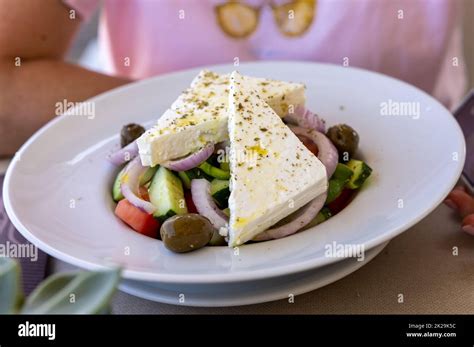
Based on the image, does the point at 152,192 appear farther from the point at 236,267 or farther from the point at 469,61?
the point at 469,61

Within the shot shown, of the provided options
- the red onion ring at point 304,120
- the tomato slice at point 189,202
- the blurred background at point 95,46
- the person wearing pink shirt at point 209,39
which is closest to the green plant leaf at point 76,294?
the tomato slice at point 189,202

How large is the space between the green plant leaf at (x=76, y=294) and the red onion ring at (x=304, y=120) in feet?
2.59

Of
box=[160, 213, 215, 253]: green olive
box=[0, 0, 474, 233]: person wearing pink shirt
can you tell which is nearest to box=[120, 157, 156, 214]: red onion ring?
box=[160, 213, 215, 253]: green olive

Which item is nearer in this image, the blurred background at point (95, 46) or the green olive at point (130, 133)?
the green olive at point (130, 133)

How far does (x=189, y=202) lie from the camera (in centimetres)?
111

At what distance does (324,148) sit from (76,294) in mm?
753

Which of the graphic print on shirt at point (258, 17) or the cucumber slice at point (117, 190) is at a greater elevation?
the graphic print on shirt at point (258, 17)

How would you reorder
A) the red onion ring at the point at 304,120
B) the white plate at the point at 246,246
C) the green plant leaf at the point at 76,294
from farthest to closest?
the red onion ring at the point at 304,120, the white plate at the point at 246,246, the green plant leaf at the point at 76,294

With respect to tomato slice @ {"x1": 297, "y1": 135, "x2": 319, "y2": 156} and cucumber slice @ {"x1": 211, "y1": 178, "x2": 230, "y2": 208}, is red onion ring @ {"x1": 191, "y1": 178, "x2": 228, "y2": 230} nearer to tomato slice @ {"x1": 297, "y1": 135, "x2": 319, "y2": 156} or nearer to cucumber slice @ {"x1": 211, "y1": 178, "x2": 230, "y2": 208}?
cucumber slice @ {"x1": 211, "y1": 178, "x2": 230, "y2": 208}

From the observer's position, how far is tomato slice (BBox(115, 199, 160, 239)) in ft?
3.45

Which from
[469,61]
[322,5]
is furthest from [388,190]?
[469,61]

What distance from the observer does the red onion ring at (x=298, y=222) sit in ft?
3.25

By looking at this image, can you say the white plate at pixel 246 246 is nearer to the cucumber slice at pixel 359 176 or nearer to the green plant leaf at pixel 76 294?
the cucumber slice at pixel 359 176

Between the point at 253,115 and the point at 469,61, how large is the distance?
1725mm
